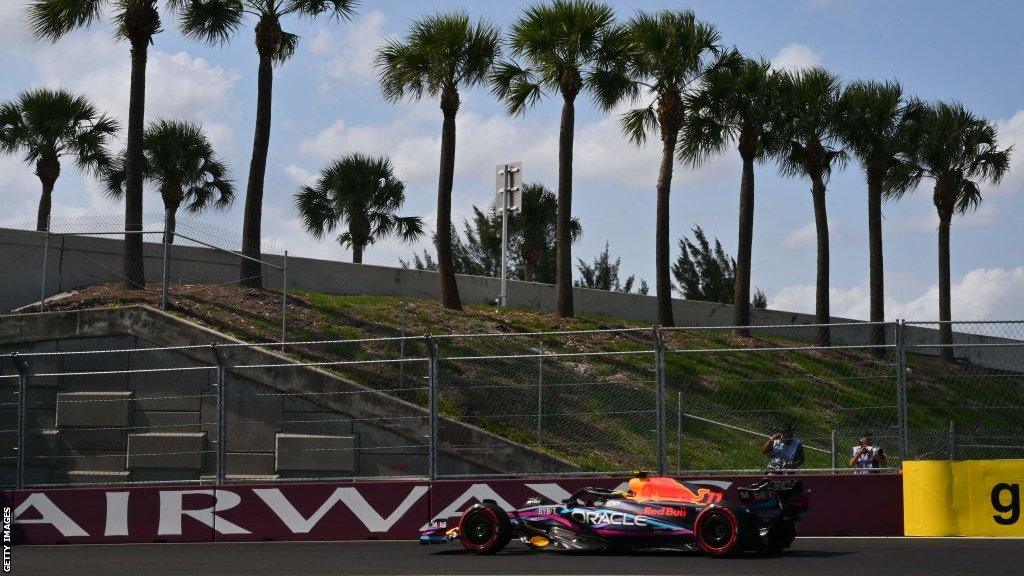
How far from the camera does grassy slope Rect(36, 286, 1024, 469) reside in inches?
659

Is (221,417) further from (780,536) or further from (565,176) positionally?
(565,176)

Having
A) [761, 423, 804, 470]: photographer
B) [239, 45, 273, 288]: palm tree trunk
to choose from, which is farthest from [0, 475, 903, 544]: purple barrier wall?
[239, 45, 273, 288]: palm tree trunk

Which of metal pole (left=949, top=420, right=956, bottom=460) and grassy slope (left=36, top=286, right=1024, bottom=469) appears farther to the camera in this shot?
grassy slope (left=36, top=286, right=1024, bottom=469)

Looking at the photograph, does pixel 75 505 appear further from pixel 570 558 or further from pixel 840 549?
pixel 840 549

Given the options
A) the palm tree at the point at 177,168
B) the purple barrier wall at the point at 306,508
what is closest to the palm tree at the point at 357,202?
the palm tree at the point at 177,168

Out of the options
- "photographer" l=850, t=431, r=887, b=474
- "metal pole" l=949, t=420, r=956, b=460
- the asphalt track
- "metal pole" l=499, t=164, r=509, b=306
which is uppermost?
"metal pole" l=499, t=164, r=509, b=306

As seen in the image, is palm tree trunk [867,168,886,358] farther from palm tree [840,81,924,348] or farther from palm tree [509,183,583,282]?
palm tree [509,183,583,282]

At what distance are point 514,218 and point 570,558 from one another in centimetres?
3624

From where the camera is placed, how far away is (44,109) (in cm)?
3584

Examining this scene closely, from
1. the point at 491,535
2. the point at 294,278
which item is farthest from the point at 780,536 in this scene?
the point at 294,278

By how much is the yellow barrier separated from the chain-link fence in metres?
0.49

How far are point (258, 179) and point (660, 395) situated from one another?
56.6 ft

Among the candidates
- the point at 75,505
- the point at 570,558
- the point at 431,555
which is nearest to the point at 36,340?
the point at 75,505

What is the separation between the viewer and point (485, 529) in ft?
44.8
